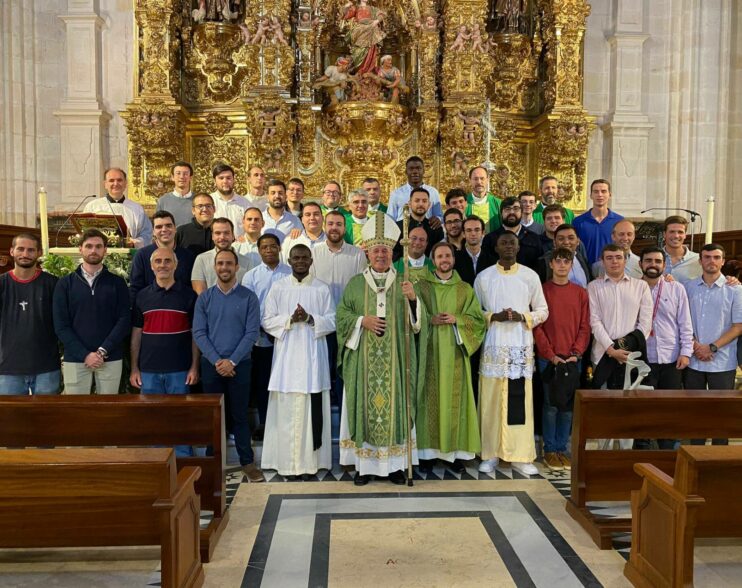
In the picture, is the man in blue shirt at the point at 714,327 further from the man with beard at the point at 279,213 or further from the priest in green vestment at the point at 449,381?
the man with beard at the point at 279,213

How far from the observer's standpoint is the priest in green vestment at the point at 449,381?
5613mm

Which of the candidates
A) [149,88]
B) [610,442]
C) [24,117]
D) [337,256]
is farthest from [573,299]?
[24,117]

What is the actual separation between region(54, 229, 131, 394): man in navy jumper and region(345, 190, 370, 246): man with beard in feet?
7.57

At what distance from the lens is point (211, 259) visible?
602 cm

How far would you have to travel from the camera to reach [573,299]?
19.1 ft

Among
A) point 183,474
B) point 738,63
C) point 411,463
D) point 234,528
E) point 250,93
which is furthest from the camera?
point 738,63

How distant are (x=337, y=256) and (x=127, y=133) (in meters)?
5.57

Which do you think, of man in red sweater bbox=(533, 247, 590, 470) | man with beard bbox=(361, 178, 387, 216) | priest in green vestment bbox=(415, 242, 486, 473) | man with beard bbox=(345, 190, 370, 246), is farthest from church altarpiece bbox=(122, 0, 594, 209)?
priest in green vestment bbox=(415, 242, 486, 473)

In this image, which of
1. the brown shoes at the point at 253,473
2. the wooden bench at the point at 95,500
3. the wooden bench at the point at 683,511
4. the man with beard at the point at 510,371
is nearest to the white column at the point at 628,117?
the man with beard at the point at 510,371

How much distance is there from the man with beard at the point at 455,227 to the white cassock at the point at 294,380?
146cm

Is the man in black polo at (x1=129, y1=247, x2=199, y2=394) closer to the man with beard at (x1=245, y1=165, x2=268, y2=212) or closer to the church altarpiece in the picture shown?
the man with beard at (x1=245, y1=165, x2=268, y2=212)

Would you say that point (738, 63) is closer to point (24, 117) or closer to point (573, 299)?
point (573, 299)

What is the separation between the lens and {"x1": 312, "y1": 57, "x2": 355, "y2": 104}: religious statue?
10344 millimetres

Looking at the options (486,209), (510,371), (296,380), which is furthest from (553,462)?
(486,209)
